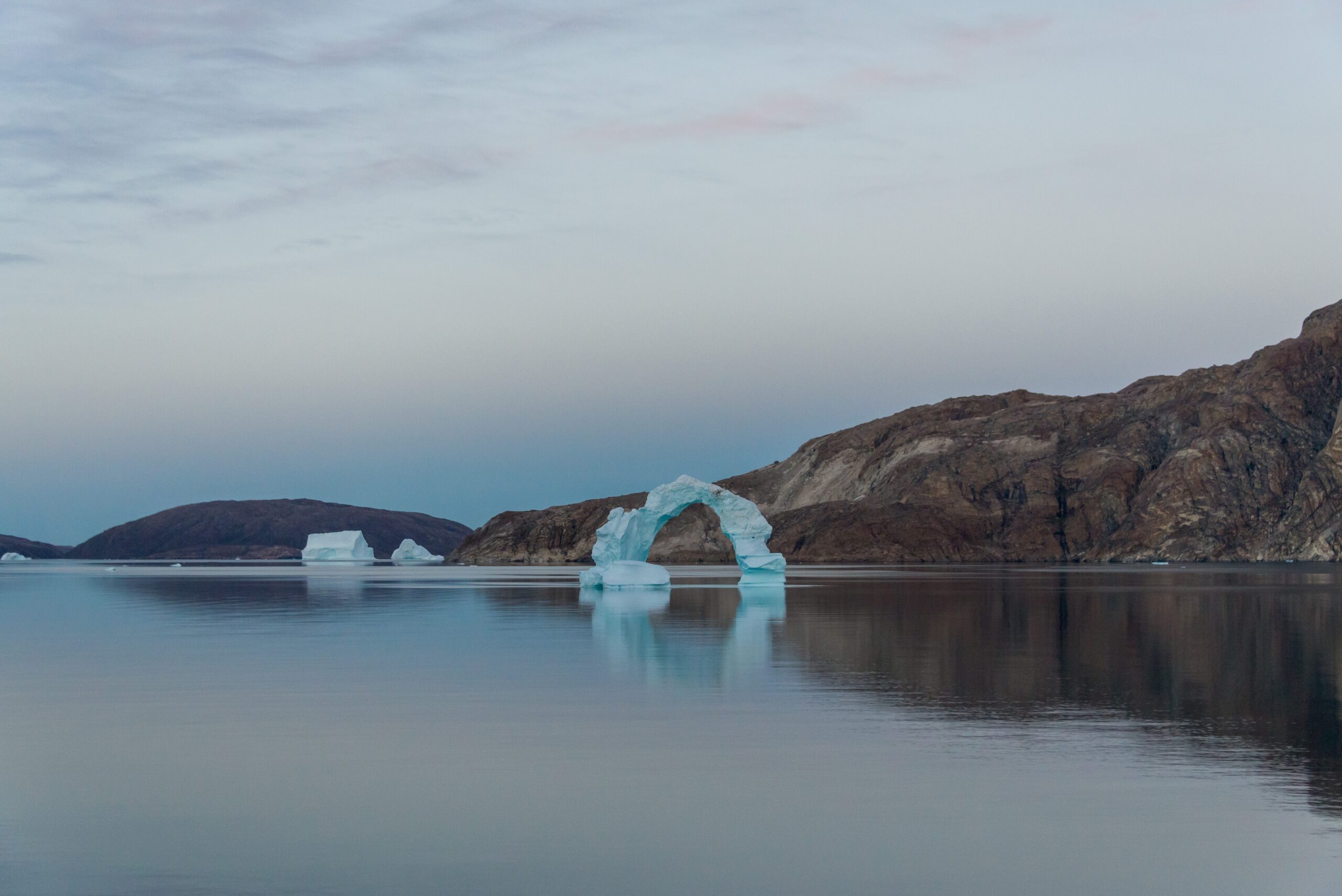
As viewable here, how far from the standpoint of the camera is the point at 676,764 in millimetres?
14898

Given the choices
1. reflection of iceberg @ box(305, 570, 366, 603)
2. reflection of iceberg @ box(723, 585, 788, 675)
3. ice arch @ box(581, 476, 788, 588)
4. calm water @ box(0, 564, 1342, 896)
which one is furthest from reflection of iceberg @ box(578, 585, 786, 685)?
reflection of iceberg @ box(305, 570, 366, 603)

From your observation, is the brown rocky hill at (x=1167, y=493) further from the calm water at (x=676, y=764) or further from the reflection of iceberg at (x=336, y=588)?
the calm water at (x=676, y=764)

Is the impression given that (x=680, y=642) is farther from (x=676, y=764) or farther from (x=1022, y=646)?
(x=676, y=764)

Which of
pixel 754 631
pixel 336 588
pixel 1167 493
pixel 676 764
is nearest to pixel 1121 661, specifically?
pixel 754 631

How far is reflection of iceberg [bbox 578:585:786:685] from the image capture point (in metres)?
25.1

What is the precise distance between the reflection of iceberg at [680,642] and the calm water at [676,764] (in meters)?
0.20

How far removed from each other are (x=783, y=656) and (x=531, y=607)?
83.3 feet

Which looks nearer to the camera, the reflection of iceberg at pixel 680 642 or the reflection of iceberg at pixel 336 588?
the reflection of iceberg at pixel 680 642

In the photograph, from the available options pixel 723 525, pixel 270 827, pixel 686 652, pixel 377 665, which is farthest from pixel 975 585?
pixel 270 827

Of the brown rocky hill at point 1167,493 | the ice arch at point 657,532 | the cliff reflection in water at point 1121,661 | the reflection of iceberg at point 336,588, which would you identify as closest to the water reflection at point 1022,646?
the cliff reflection in water at point 1121,661

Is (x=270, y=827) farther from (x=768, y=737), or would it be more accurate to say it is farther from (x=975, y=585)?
(x=975, y=585)

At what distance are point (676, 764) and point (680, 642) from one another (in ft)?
57.2

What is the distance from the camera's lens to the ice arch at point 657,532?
66875 millimetres

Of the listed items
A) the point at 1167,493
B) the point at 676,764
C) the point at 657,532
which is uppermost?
the point at 1167,493
